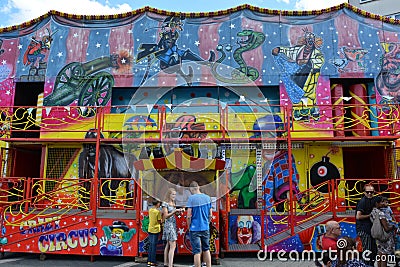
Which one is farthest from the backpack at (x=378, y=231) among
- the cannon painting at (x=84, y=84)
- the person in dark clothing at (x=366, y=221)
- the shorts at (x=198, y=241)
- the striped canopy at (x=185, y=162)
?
the cannon painting at (x=84, y=84)

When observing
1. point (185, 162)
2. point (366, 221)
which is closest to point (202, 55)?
point (185, 162)

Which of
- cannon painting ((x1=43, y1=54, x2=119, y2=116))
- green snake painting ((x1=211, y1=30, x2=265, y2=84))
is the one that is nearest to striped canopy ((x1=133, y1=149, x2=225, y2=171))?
green snake painting ((x1=211, y1=30, x2=265, y2=84))

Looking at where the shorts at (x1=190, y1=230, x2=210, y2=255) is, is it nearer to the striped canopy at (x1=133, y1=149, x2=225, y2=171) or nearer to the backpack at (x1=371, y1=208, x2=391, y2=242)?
the striped canopy at (x1=133, y1=149, x2=225, y2=171)

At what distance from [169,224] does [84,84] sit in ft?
26.9

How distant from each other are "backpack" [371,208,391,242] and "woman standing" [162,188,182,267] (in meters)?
3.92

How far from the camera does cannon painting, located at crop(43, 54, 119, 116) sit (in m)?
13.8

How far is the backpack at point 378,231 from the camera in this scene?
6.42m

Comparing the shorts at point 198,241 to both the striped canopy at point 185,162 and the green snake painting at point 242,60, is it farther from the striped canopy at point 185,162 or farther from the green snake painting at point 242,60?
the green snake painting at point 242,60

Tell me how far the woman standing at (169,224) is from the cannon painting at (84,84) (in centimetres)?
703

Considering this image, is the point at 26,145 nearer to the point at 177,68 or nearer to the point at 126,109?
the point at 126,109

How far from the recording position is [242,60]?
541 inches

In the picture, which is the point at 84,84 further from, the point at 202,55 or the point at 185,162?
the point at 185,162

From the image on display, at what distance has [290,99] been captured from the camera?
13.3m

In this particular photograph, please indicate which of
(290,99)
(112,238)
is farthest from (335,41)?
(112,238)
